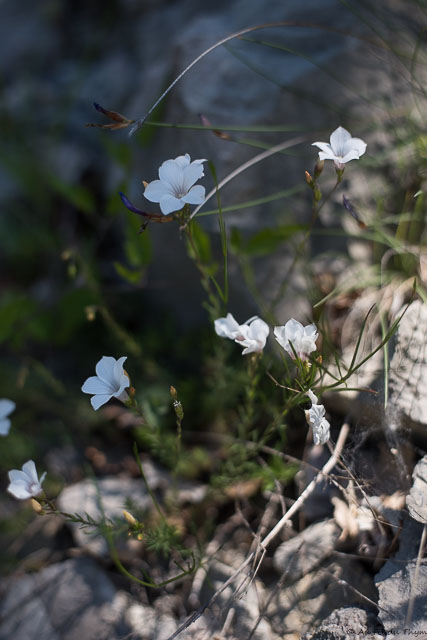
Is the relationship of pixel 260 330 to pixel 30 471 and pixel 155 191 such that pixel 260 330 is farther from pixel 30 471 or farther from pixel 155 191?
pixel 30 471

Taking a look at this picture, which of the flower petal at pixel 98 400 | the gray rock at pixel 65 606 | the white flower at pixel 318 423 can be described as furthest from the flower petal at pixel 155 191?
the gray rock at pixel 65 606

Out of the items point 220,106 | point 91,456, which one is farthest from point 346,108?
point 91,456

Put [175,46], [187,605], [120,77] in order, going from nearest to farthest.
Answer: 1. [187,605]
2. [175,46]
3. [120,77]

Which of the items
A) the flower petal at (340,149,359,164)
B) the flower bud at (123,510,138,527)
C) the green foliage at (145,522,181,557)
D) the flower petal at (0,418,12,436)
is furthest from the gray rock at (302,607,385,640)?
the flower petal at (340,149,359,164)

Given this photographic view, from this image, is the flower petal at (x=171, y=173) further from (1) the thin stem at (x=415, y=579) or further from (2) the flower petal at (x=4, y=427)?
(1) the thin stem at (x=415, y=579)

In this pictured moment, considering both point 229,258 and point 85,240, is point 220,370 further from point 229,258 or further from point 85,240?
point 85,240

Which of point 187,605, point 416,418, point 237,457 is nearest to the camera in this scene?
point 416,418

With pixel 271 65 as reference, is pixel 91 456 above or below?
below
